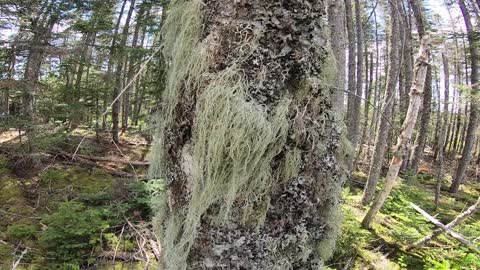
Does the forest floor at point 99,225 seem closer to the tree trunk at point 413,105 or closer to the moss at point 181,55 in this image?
the tree trunk at point 413,105

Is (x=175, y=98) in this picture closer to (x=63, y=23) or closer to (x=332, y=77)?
(x=332, y=77)

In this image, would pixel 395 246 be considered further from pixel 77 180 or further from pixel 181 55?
pixel 77 180

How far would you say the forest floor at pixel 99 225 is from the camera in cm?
417

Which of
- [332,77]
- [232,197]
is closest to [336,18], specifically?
[332,77]

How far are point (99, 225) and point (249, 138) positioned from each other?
429 centimetres

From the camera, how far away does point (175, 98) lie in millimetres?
1079

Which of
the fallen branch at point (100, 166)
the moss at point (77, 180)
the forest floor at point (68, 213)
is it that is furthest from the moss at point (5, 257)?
the fallen branch at point (100, 166)

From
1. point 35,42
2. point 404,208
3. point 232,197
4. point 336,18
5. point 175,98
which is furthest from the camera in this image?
point 35,42

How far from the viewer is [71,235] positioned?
172 inches

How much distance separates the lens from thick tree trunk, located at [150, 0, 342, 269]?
960 mm

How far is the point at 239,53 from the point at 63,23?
10.1 metres

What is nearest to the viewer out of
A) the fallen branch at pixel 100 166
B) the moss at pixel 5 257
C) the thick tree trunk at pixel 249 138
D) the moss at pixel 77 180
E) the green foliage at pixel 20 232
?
the thick tree trunk at pixel 249 138

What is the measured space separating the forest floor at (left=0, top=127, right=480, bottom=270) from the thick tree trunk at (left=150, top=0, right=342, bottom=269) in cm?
179

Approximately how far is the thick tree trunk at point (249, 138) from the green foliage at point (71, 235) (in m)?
3.76
